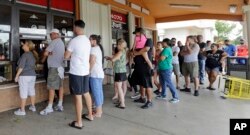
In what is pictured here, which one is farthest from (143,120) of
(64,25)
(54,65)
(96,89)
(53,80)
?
(64,25)

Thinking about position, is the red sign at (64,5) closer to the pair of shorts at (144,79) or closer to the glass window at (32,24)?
the glass window at (32,24)

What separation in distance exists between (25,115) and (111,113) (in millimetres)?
1521

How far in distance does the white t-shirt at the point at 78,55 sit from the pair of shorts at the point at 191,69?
3375 mm

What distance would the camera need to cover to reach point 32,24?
531 centimetres

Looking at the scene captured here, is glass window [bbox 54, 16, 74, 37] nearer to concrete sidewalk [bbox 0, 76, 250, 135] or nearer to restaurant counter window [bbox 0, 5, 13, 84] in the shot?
restaurant counter window [bbox 0, 5, 13, 84]

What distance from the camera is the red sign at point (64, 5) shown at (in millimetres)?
5875

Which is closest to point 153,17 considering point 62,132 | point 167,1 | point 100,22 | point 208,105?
point 167,1

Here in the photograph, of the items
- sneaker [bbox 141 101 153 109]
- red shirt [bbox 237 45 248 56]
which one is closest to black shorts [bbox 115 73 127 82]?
sneaker [bbox 141 101 153 109]

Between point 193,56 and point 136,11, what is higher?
point 136,11

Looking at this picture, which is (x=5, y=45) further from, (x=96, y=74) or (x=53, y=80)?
(x=96, y=74)

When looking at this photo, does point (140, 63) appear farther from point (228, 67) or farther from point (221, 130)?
point (228, 67)

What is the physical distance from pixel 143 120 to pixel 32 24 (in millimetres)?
3222

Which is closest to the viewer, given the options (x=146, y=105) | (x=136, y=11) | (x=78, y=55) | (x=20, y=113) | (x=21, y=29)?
(x=78, y=55)

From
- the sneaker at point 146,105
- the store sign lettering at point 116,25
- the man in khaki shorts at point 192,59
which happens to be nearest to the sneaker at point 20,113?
the sneaker at point 146,105
